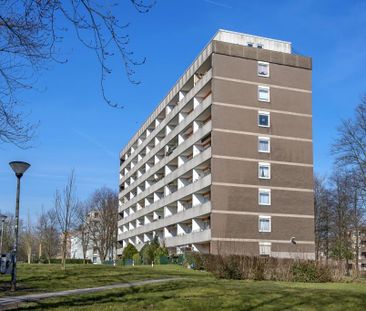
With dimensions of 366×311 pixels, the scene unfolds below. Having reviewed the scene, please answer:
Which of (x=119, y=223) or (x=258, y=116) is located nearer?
(x=258, y=116)

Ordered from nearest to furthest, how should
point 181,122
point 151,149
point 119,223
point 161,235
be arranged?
point 181,122 → point 161,235 → point 151,149 → point 119,223

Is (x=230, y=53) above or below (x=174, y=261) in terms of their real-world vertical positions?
above

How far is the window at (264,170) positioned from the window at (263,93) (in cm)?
641

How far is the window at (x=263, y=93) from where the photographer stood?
51125mm

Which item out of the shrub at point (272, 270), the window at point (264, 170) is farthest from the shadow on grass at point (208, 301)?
the window at point (264, 170)

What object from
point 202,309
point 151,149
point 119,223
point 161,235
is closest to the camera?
point 202,309

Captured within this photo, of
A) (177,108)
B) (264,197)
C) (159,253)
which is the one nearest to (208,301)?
(264,197)

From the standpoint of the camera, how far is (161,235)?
68.1 metres

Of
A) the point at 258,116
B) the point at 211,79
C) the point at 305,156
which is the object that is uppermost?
the point at 211,79

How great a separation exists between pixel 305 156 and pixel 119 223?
51.7 metres

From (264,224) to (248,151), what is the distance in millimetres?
7011

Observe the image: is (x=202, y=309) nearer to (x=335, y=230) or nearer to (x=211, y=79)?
(x=211, y=79)

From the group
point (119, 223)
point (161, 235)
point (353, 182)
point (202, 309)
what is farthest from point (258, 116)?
point (119, 223)

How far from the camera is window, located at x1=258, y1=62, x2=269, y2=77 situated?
2029 inches
